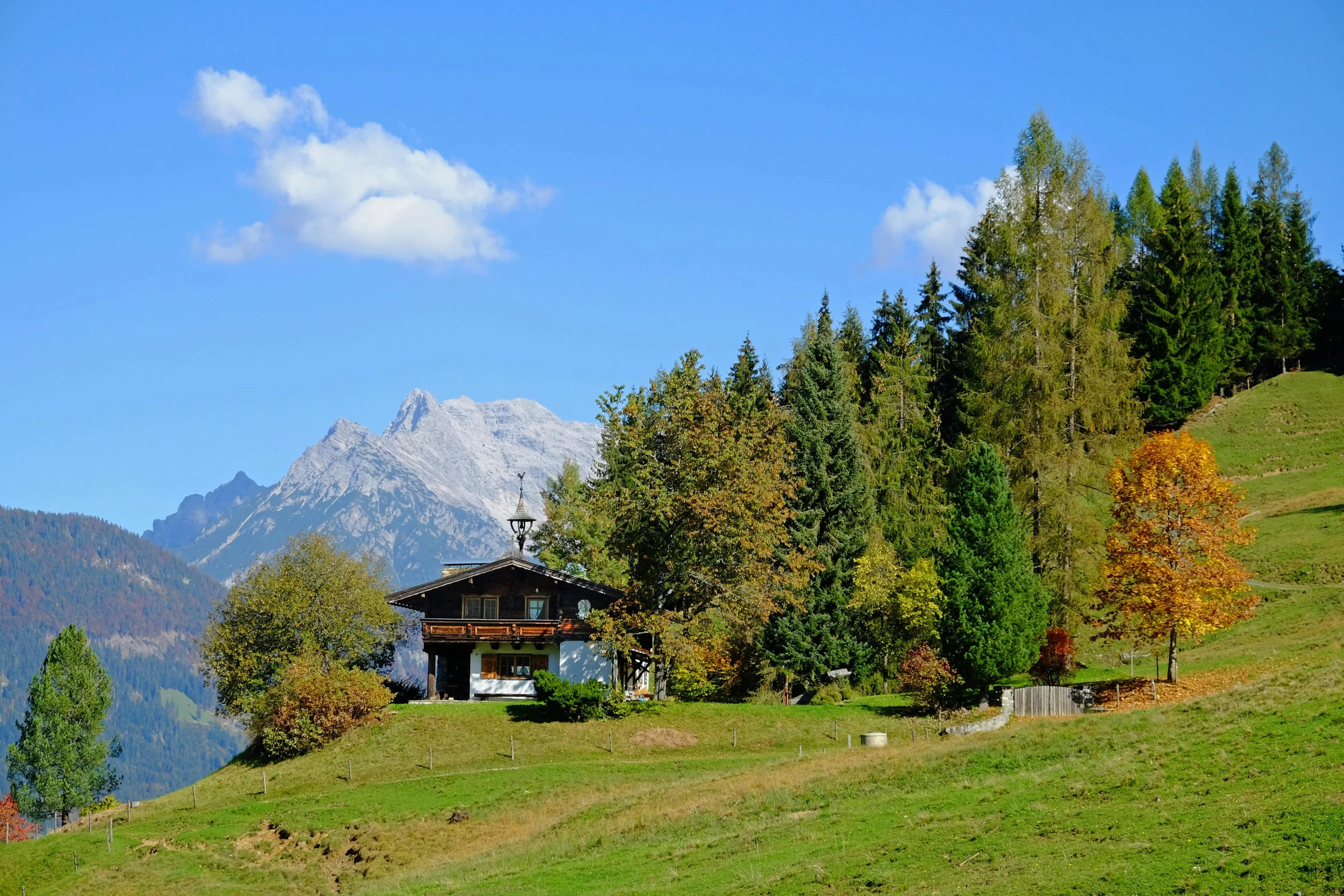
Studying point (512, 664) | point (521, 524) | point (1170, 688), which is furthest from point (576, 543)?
point (1170, 688)

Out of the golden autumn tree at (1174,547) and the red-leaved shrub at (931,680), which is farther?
the red-leaved shrub at (931,680)

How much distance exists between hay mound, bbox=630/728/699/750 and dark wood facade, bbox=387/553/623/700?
1067 cm

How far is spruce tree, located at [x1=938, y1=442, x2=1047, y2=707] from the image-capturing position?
5438 centimetres

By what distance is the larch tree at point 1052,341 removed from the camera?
2446 inches

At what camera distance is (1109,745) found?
119ft

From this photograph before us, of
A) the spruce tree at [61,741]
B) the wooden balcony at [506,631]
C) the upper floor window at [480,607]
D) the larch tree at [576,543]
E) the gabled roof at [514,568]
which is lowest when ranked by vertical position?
the spruce tree at [61,741]

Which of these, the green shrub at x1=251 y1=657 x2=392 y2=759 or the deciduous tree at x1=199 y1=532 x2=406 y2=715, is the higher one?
the deciduous tree at x1=199 y1=532 x2=406 y2=715

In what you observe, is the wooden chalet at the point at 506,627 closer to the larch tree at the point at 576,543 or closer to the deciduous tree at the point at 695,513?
the deciduous tree at the point at 695,513

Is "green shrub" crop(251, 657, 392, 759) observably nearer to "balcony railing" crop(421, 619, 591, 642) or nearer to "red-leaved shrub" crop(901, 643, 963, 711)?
"balcony railing" crop(421, 619, 591, 642)

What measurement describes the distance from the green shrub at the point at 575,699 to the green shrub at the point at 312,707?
24.7 feet

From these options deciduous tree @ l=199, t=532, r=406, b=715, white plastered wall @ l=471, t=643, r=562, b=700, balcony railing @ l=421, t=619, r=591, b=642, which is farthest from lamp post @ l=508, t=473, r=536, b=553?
deciduous tree @ l=199, t=532, r=406, b=715

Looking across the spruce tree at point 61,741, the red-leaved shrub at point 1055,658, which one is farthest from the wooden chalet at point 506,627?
the spruce tree at point 61,741

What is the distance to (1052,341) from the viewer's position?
63375 millimetres

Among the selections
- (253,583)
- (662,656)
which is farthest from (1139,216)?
(253,583)
